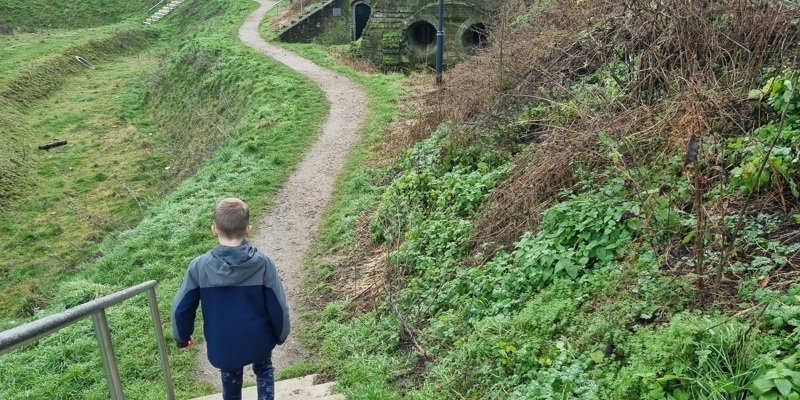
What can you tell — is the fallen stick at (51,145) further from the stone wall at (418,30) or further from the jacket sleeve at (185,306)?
the jacket sleeve at (185,306)

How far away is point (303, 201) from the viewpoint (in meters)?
10.2

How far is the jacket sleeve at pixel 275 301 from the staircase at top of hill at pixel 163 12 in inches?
1405

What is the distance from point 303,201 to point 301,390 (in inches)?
216

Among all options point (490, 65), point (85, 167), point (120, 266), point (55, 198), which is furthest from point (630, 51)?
point (85, 167)

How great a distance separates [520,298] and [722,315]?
5.37 feet

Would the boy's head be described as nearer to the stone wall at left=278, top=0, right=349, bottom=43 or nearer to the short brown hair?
the short brown hair

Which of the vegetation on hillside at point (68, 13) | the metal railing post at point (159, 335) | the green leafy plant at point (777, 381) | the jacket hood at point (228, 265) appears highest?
the vegetation on hillside at point (68, 13)

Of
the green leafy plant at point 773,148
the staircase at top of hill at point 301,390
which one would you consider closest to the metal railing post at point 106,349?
the staircase at top of hill at point 301,390

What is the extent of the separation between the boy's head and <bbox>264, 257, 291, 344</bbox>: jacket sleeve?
0.97 feet

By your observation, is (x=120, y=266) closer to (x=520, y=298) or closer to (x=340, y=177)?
(x=340, y=177)

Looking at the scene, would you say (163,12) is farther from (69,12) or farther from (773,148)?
(773,148)

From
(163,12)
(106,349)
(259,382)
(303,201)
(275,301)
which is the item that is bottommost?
(303,201)

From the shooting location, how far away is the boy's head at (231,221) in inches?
152

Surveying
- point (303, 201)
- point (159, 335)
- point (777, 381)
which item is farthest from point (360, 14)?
point (777, 381)
